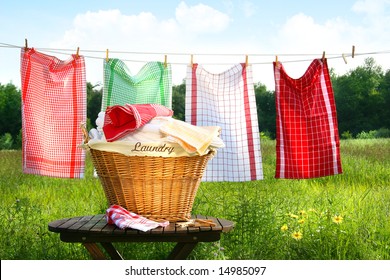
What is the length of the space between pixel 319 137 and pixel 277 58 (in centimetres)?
60

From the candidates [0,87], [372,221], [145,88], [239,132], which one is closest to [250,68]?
[239,132]

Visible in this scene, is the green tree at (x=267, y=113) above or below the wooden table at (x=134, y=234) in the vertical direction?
above

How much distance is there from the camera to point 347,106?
18.3 meters

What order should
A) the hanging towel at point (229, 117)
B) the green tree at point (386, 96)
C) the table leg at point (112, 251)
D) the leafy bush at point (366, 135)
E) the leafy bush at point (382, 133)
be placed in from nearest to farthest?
the table leg at point (112, 251)
the hanging towel at point (229, 117)
the leafy bush at point (366, 135)
the leafy bush at point (382, 133)
the green tree at point (386, 96)

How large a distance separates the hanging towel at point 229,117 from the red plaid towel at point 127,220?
148 cm

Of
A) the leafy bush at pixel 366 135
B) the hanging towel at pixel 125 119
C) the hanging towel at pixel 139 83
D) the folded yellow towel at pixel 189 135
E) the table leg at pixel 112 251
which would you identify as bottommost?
the table leg at pixel 112 251

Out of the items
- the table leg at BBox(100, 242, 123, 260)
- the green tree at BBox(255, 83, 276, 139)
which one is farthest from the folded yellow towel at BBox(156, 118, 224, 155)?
the green tree at BBox(255, 83, 276, 139)

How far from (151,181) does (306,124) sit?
1.80 meters

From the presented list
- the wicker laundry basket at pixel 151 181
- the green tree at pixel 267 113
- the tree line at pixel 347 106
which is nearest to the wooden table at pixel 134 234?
the wicker laundry basket at pixel 151 181

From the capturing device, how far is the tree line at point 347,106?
1475 centimetres

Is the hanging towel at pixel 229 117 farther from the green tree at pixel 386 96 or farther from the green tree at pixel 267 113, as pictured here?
the green tree at pixel 386 96

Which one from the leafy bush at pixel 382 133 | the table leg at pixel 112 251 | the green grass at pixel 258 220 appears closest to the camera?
the table leg at pixel 112 251

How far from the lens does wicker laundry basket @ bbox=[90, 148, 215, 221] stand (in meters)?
2.40

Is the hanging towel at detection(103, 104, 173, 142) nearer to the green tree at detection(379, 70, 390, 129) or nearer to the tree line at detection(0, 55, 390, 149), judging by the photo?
the tree line at detection(0, 55, 390, 149)
